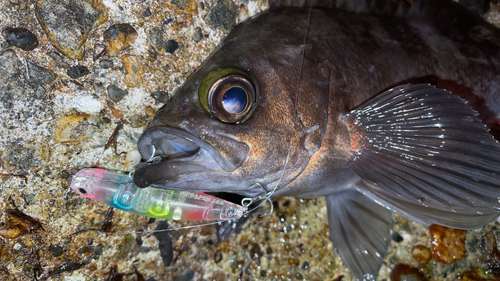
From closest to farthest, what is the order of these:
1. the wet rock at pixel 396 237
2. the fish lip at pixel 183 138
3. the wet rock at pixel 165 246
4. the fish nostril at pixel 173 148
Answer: the fish lip at pixel 183 138, the fish nostril at pixel 173 148, the wet rock at pixel 165 246, the wet rock at pixel 396 237

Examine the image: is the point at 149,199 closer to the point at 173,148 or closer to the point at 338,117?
the point at 173,148

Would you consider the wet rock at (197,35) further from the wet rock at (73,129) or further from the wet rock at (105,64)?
the wet rock at (73,129)

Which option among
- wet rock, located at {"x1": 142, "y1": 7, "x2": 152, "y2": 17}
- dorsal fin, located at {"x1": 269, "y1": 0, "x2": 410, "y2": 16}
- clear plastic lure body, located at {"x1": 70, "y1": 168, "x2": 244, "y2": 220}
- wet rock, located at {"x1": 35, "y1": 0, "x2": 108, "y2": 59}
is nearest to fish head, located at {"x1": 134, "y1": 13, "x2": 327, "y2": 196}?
clear plastic lure body, located at {"x1": 70, "y1": 168, "x2": 244, "y2": 220}

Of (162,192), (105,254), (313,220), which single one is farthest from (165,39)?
(313,220)

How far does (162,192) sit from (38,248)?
0.98m

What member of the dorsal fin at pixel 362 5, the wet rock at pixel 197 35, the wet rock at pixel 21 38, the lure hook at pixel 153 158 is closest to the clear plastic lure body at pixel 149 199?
the lure hook at pixel 153 158

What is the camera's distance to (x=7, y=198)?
194cm

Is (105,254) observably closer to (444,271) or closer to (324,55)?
(324,55)

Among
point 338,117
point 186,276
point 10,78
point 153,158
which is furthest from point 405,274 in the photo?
point 10,78

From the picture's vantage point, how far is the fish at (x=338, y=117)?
1535 mm

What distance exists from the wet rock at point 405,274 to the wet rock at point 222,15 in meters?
2.46

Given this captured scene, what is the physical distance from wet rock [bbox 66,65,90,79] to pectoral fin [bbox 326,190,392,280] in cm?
205

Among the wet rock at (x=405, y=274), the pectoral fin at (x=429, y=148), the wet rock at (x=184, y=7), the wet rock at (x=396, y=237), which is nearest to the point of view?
the pectoral fin at (x=429, y=148)

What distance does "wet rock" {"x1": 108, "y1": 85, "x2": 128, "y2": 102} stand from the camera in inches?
81.4
